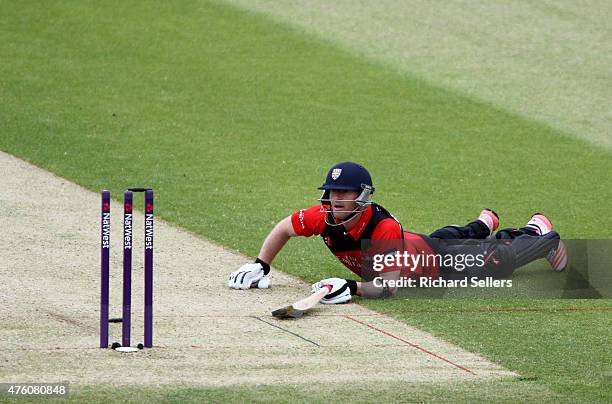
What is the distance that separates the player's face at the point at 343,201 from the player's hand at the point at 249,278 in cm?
91

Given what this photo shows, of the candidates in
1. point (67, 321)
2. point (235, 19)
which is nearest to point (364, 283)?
point (67, 321)

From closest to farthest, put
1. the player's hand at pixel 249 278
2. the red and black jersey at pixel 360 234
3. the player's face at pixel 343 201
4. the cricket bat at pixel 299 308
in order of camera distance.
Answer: the cricket bat at pixel 299 308 → the player's face at pixel 343 201 → the red and black jersey at pixel 360 234 → the player's hand at pixel 249 278

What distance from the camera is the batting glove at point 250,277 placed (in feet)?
32.7

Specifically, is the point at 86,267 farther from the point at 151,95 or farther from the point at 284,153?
the point at 151,95

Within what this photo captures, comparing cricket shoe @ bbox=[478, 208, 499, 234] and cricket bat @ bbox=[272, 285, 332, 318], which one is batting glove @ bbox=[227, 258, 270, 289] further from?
cricket shoe @ bbox=[478, 208, 499, 234]

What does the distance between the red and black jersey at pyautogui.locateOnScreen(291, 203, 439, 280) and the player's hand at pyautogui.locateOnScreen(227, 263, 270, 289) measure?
1.60ft

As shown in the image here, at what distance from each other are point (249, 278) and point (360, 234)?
1.05 m

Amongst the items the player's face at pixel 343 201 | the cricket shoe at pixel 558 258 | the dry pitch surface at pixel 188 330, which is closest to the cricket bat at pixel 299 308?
the dry pitch surface at pixel 188 330

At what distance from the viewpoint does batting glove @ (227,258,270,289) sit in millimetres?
9961

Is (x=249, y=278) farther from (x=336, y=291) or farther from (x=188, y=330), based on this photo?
(x=188, y=330)

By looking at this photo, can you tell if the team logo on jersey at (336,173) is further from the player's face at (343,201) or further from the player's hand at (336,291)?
the player's hand at (336,291)

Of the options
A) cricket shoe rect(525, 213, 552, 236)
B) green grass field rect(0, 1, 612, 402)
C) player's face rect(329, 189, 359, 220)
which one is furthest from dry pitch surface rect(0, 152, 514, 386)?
cricket shoe rect(525, 213, 552, 236)

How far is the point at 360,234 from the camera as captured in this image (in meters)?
9.84

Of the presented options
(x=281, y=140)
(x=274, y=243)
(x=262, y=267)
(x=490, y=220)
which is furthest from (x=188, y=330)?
(x=281, y=140)
